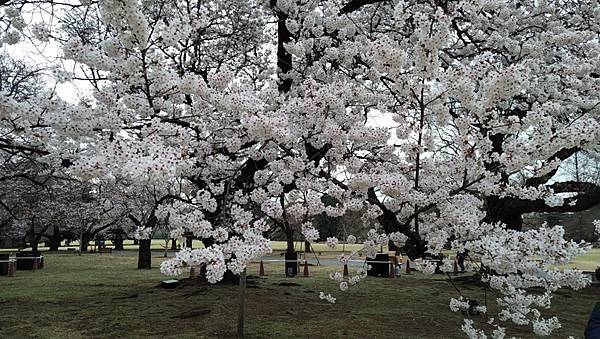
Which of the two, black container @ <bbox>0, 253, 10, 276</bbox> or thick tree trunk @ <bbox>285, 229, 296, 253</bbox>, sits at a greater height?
thick tree trunk @ <bbox>285, 229, 296, 253</bbox>

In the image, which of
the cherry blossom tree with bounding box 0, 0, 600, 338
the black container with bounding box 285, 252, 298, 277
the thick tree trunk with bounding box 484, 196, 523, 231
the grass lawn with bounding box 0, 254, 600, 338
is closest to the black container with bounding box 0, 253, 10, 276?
the grass lawn with bounding box 0, 254, 600, 338

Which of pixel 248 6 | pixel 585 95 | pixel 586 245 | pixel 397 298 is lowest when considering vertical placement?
pixel 397 298

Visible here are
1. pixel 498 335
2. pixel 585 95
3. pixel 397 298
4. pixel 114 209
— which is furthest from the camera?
pixel 114 209

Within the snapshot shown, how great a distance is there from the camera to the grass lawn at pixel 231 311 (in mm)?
7918

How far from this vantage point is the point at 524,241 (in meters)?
3.94

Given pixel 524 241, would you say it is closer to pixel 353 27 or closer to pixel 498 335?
pixel 498 335

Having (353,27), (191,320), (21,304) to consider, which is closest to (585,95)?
(353,27)

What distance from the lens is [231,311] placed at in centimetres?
935

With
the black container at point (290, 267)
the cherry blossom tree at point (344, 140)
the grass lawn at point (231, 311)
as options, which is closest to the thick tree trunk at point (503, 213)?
the grass lawn at point (231, 311)

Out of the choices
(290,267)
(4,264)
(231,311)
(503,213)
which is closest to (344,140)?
(231,311)

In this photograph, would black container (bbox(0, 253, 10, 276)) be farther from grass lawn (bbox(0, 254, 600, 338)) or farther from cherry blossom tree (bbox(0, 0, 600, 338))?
cherry blossom tree (bbox(0, 0, 600, 338))

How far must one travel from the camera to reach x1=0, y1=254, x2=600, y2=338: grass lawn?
26.0 ft

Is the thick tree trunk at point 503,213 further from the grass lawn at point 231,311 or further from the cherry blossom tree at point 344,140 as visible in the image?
the cherry blossom tree at point 344,140

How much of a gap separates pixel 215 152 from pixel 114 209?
26553mm
